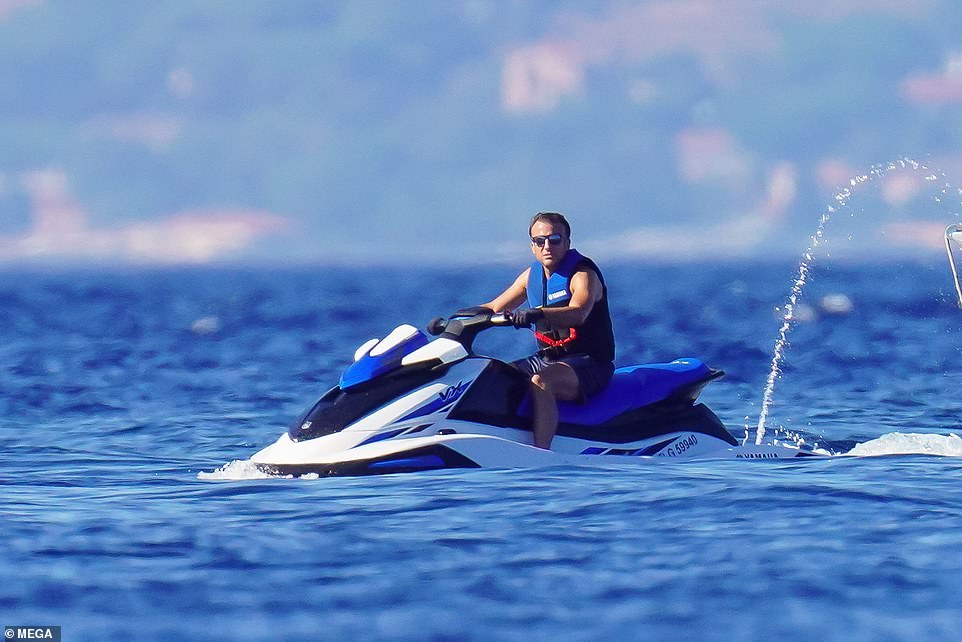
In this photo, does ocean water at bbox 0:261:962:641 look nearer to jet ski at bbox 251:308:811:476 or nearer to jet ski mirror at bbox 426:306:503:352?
jet ski at bbox 251:308:811:476

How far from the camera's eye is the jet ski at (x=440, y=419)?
8.45 metres

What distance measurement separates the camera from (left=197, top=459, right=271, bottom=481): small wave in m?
8.64

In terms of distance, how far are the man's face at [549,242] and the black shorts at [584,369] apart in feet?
1.91

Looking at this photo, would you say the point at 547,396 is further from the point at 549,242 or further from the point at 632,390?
the point at 549,242

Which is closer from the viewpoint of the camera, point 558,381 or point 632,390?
point 558,381

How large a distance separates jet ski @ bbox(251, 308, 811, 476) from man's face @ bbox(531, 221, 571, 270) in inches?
19.8

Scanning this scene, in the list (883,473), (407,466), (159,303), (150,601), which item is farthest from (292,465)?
(159,303)

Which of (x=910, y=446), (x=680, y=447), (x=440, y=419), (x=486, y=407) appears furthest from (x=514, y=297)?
(x=910, y=446)

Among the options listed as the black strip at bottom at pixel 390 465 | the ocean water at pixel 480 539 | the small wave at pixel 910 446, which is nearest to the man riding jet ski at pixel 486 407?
the black strip at bottom at pixel 390 465

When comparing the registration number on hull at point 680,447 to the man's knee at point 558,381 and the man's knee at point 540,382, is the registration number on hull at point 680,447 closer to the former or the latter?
the man's knee at point 558,381

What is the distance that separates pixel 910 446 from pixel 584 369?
2433 mm

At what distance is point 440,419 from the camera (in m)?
8.60

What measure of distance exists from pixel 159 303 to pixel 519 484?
47.7 meters

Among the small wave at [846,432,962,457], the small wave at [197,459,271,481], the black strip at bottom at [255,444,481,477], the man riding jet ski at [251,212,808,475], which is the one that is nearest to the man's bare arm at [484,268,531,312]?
the man riding jet ski at [251,212,808,475]
